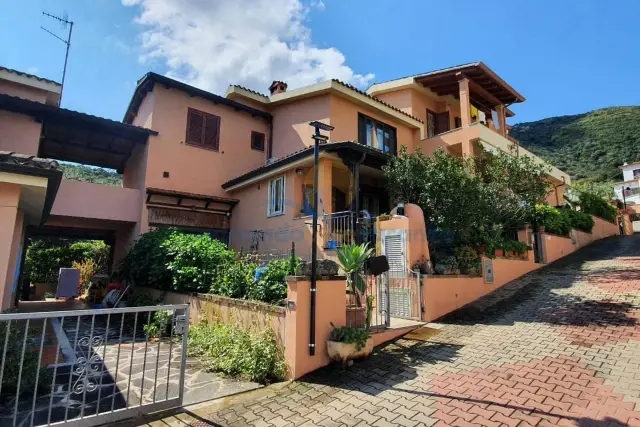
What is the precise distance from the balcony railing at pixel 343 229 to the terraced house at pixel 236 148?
3 centimetres

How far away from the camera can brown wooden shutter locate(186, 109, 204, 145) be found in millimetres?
15227

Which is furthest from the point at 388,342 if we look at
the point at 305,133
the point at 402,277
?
the point at 305,133

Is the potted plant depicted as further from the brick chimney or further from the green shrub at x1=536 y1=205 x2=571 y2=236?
the brick chimney

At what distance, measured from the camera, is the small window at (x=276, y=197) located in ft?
41.4

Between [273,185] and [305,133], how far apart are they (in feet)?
12.4

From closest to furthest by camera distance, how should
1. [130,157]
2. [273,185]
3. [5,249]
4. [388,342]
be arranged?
[5,249] < [388,342] < [273,185] < [130,157]

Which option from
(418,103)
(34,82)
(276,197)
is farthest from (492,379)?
(34,82)

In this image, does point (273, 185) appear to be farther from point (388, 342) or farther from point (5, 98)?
point (5, 98)

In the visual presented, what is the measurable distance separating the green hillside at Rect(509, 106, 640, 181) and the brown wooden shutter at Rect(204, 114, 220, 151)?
174ft

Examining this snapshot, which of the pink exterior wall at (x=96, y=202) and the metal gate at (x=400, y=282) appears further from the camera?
the pink exterior wall at (x=96, y=202)

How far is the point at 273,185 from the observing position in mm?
13258

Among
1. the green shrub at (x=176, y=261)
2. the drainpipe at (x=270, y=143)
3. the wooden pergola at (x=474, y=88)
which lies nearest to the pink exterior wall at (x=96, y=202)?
the green shrub at (x=176, y=261)

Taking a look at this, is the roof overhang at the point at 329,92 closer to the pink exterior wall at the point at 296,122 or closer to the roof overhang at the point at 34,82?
the pink exterior wall at the point at 296,122

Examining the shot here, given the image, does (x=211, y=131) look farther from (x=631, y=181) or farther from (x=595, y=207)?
(x=631, y=181)
